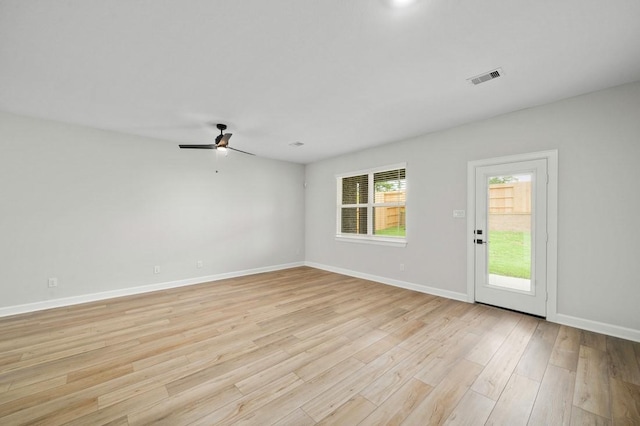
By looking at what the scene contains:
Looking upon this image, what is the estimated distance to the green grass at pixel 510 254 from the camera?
11.2 ft

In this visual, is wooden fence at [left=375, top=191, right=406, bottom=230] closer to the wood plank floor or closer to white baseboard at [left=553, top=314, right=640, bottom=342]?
the wood plank floor

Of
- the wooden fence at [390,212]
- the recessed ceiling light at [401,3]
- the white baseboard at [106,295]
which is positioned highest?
the recessed ceiling light at [401,3]

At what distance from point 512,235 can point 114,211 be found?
20.5 feet

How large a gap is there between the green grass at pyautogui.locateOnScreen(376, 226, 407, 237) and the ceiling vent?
2.72 meters

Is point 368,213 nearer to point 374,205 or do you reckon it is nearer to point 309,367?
point 374,205

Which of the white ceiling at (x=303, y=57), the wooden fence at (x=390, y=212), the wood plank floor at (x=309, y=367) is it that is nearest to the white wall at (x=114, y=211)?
the white ceiling at (x=303, y=57)

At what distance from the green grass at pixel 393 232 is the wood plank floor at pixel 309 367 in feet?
5.16

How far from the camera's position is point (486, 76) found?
8.56ft

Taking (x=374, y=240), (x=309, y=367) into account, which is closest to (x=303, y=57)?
(x=309, y=367)

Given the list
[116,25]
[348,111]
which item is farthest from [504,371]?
[116,25]

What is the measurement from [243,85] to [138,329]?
3127 mm

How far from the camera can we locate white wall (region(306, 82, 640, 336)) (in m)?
2.74

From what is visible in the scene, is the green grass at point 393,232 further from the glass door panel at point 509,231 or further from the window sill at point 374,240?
the glass door panel at point 509,231

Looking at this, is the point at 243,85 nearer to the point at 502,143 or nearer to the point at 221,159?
the point at 221,159
